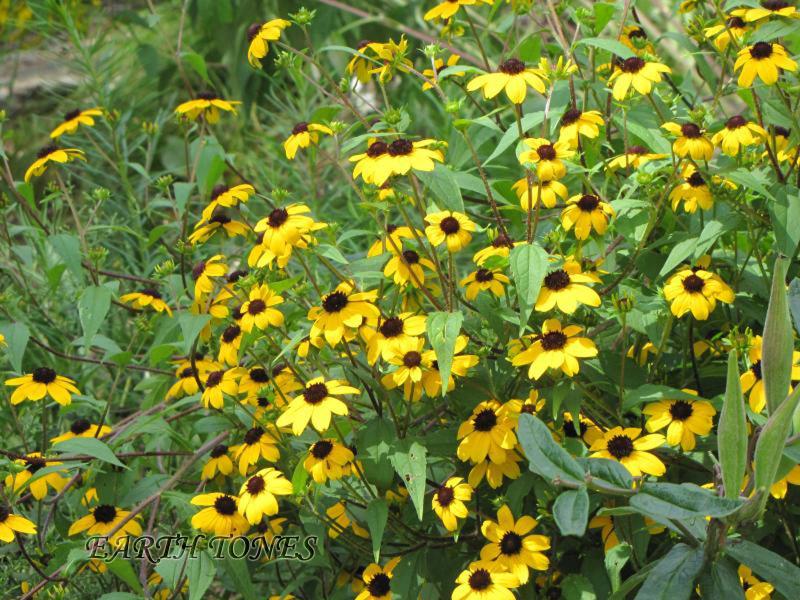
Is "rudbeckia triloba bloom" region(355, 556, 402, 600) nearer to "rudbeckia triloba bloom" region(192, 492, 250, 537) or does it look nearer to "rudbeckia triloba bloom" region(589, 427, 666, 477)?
"rudbeckia triloba bloom" region(192, 492, 250, 537)

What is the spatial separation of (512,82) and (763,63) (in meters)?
0.37

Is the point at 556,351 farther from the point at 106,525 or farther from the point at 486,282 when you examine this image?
the point at 106,525

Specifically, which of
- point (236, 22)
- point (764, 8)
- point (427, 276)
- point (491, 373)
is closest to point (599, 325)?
point (491, 373)

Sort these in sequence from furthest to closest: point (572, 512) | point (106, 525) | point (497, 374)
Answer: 1. point (106, 525)
2. point (497, 374)
3. point (572, 512)

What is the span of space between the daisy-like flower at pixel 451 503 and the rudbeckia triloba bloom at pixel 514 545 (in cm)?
5

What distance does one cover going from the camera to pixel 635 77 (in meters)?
1.58

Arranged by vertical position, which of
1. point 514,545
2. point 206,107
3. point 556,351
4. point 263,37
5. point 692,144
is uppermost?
point 263,37

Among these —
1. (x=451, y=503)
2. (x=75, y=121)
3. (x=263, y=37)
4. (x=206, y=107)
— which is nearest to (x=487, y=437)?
(x=451, y=503)

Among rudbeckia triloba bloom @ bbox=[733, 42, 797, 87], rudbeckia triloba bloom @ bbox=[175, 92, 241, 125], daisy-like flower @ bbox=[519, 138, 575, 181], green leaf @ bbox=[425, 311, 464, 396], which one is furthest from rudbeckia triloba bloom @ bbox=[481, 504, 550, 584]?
rudbeckia triloba bloom @ bbox=[175, 92, 241, 125]

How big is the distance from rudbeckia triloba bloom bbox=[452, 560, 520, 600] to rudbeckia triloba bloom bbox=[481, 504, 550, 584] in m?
0.03

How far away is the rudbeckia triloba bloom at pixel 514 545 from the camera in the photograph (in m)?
1.49

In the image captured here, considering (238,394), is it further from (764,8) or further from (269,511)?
(764,8)

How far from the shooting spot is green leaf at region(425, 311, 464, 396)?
138 centimetres

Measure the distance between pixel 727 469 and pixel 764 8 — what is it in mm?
848
